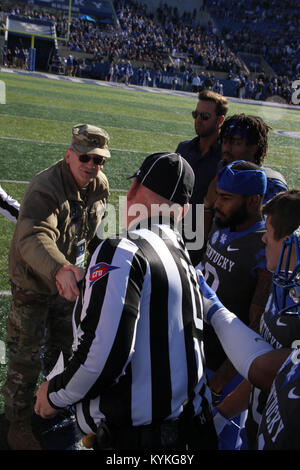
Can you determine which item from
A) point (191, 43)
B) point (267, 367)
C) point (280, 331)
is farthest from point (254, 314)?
point (191, 43)

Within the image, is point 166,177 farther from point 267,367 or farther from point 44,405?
point 44,405

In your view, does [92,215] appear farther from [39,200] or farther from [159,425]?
[159,425]

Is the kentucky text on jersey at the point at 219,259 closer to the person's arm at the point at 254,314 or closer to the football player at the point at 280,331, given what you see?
the person's arm at the point at 254,314

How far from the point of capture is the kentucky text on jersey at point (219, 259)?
2.70 metres

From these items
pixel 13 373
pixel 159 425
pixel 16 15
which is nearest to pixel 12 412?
pixel 13 373

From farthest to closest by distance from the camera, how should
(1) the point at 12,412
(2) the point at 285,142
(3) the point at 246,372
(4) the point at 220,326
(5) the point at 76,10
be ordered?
(5) the point at 76,10
(2) the point at 285,142
(1) the point at 12,412
(4) the point at 220,326
(3) the point at 246,372

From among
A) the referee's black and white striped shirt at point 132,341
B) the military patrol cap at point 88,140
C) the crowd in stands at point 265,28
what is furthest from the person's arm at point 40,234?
the crowd in stands at point 265,28

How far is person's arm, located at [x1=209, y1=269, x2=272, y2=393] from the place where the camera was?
2518 millimetres

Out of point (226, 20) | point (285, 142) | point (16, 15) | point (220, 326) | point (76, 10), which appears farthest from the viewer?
point (226, 20)

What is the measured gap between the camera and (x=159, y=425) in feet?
5.40

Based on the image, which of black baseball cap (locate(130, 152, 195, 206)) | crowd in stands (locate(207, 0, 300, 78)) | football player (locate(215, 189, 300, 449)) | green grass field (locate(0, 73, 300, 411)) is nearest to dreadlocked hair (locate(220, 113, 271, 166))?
football player (locate(215, 189, 300, 449))

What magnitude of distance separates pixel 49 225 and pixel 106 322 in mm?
1208

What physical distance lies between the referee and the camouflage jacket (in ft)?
2.56

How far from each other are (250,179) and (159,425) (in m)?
1.56
